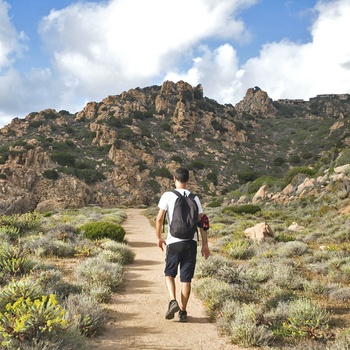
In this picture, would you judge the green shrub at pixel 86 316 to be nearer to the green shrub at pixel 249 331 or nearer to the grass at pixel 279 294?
the grass at pixel 279 294

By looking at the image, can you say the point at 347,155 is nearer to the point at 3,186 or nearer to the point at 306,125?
the point at 3,186

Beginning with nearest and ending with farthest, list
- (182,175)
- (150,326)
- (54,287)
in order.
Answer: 1. (150,326)
2. (182,175)
3. (54,287)

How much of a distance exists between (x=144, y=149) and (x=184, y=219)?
55.4m

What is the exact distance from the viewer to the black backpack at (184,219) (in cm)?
536

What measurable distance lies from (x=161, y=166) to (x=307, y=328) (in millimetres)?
53242

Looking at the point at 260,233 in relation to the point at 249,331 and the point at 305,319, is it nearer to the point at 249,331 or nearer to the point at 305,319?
the point at 305,319

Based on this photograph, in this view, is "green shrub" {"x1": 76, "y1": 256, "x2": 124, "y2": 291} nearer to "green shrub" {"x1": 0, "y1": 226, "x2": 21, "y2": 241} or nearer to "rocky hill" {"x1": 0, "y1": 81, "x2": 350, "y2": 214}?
"green shrub" {"x1": 0, "y1": 226, "x2": 21, "y2": 241}

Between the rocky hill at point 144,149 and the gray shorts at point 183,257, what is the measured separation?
3449 cm

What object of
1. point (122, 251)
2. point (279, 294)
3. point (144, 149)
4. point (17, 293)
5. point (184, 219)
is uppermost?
point (144, 149)

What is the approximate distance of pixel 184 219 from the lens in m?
5.39

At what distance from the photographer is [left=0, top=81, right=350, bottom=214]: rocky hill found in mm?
44719

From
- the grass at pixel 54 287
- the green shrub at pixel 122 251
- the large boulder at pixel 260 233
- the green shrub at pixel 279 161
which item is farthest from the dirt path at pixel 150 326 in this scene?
the green shrub at pixel 279 161

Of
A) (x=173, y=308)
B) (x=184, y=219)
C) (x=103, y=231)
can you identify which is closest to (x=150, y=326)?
(x=173, y=308)

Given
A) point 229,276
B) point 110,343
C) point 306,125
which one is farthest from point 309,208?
point 306,125
